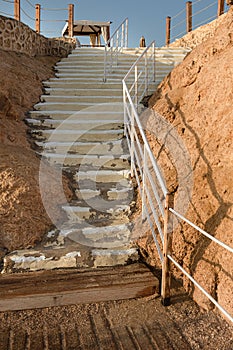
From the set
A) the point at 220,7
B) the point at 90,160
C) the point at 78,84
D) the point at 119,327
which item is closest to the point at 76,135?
the point at 90,160

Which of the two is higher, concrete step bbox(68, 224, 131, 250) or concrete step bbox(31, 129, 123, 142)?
concrete step bbox(31, 129, 123, 142)

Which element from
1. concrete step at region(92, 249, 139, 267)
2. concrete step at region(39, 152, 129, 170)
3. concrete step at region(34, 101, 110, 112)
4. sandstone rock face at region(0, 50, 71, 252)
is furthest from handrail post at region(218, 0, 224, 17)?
concrete step at region(92, 249, 139, 267)

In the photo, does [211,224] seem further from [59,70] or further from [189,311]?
[59,70]

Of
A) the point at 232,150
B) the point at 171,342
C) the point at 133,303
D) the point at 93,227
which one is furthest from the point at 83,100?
the point at 171,342

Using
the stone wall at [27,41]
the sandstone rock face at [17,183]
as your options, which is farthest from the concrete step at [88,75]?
the sandstone rock face at [17,183]

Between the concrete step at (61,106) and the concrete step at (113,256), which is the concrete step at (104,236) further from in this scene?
the concrete step at (61,106)

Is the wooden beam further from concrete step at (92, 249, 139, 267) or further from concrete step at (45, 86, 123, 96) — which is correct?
concrete step at (45, 86, 123, 96)

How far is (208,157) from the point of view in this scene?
11.6 ft

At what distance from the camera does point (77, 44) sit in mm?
11773

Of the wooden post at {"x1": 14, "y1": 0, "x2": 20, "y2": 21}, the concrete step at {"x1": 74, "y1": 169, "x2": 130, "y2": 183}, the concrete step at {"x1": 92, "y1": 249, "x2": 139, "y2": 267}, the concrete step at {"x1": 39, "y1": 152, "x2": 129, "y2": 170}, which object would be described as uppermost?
the wooden post at {"x1": 14, "y1": 0, "x2": 20, "y2": 21}

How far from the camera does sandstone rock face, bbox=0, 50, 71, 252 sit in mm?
3729

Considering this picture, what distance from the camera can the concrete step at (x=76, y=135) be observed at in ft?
19.6

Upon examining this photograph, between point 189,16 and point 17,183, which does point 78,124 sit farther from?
point 189,16

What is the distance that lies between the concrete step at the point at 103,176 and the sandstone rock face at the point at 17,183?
414 mm
